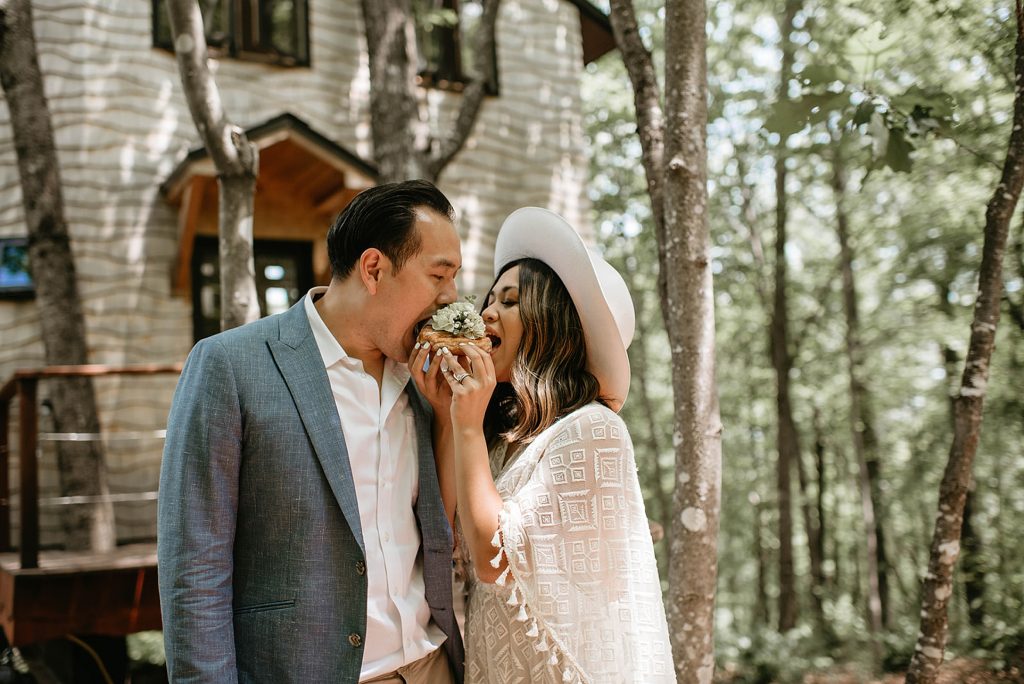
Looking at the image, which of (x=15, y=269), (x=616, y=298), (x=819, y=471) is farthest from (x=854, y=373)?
(x=616, y=298)

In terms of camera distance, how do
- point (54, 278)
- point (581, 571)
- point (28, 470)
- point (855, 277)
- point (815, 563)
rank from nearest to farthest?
Result: point (581, 571)
point (28, 470)
point (54, 278)
point (855, 277)
point (815, 563)

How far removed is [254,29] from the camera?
952 cm

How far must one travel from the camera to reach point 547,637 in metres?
2.53

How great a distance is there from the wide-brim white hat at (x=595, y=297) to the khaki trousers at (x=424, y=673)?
1.00 meters

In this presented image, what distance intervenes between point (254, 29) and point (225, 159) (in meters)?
5.27

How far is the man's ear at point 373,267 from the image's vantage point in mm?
2609

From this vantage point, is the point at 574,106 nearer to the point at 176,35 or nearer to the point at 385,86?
the point at 385,86

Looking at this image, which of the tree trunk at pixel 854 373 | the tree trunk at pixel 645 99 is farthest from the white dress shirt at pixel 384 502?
the tree trunk at pixel 854 373

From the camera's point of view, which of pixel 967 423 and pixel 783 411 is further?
pixel 783 411

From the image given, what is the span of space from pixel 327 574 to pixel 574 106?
9.83 metres

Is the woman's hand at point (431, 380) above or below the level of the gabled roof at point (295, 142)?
below

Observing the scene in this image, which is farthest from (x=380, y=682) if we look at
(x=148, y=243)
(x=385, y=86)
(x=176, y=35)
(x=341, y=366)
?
(x=148, y=243)

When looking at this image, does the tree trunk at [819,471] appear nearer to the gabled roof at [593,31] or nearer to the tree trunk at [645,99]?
the gabled roof at [593,31]

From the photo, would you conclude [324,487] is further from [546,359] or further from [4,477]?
[4,477]
